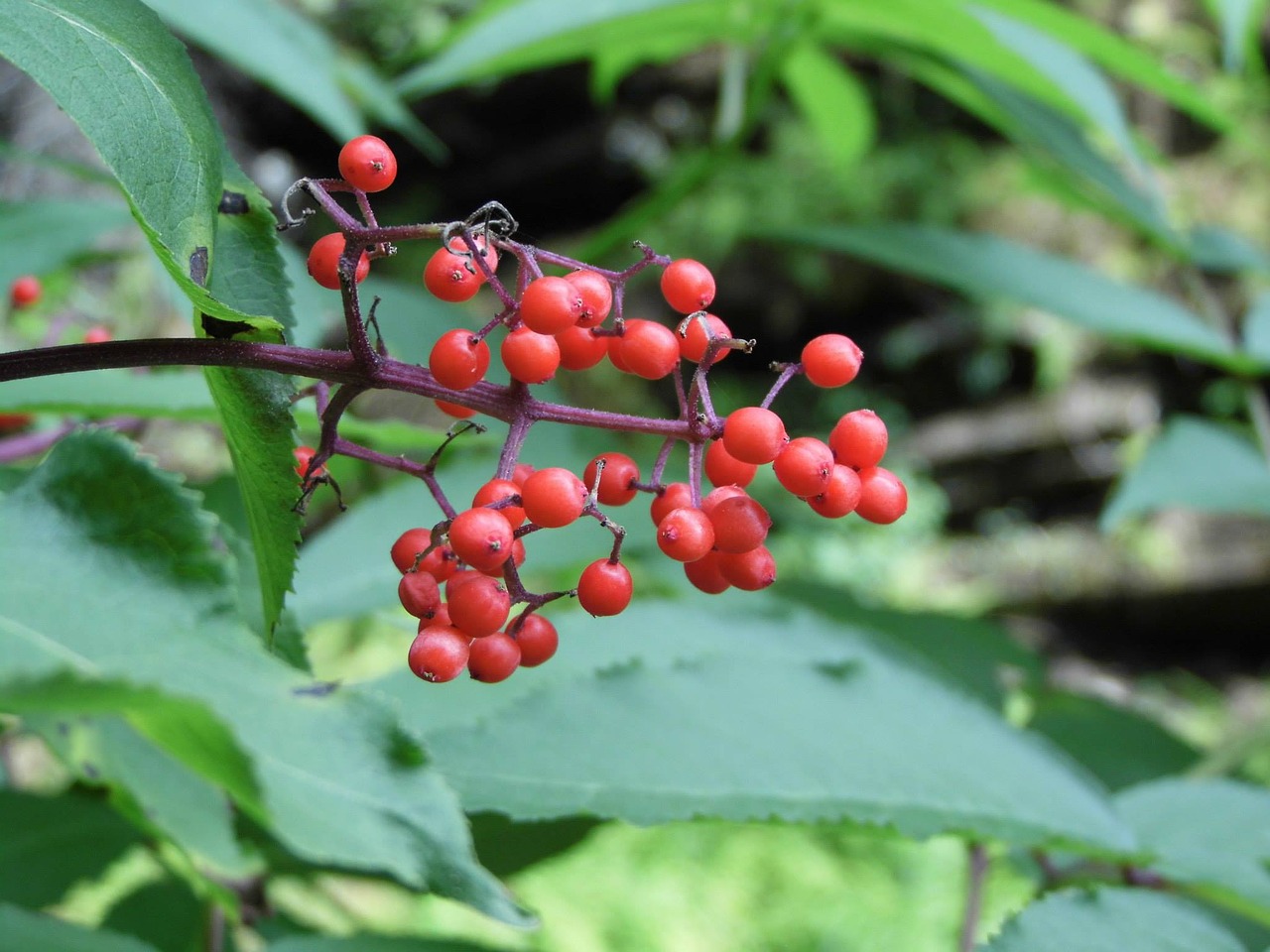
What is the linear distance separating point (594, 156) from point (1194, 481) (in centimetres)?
716

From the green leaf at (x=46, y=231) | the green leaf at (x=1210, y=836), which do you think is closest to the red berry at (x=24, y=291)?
the green leaf at (x=46, y=231)

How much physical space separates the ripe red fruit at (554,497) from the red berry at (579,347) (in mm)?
83

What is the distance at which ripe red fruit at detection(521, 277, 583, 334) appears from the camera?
1.95 ft

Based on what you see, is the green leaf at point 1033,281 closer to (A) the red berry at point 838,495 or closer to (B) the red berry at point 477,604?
(A) the red berry at point 838,495

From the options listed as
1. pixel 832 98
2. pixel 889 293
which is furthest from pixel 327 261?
pixel 889 293

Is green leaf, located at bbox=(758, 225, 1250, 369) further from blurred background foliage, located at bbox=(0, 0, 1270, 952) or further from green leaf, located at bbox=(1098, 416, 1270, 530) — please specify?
green leaf, located at bbox=(1098, 416, 1270, 530)

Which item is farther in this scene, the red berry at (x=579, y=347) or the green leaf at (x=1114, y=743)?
the green leaf at (x=1114, y=743)

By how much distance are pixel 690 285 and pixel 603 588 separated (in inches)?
8.0

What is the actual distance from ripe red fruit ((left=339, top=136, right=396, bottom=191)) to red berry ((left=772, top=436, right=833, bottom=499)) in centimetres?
29

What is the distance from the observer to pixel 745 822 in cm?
77

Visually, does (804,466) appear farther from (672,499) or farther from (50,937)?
(50,937)

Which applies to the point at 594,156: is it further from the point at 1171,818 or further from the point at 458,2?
the point at 1171,818

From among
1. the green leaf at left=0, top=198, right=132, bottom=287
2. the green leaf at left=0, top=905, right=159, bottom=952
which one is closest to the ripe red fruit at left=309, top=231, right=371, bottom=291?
the green leaf at left=0, top=905, right=159, bottom=952

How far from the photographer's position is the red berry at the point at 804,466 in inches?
25.0
